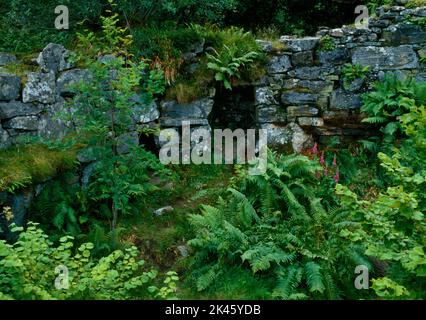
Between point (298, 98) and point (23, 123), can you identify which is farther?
point (298, 98)

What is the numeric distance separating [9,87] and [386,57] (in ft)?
23.0

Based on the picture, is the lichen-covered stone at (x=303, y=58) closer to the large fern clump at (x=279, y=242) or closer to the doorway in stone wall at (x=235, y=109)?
the doorway in stone wall at (x=235, y=109)

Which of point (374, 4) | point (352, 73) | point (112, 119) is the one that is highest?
point (374, 4)

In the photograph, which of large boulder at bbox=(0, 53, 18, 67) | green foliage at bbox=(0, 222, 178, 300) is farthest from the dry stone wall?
green foliage at bbox=(0, 222, 178, 300)

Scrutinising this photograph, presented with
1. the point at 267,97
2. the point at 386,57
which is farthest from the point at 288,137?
the point at 386,57

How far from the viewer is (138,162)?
8.00m

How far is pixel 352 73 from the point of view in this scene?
33.6 feet

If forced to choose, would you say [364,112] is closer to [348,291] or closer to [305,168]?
[305,168]

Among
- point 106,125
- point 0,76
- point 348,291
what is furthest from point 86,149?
point 348,291

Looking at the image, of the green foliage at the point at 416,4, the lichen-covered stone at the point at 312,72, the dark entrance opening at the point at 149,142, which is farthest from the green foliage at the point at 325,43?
the dark entrance opening at the point at 149,142

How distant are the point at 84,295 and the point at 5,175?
2758 mm

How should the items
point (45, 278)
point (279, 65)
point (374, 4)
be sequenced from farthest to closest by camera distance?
point (374, 4)
point (279, 65)
point (45, 278)

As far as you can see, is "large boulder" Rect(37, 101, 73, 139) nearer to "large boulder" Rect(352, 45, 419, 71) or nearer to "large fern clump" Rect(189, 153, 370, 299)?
"large fern clump" Rect(189, 153, 370, 299)

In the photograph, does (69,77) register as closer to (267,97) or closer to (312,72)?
(267,97)
